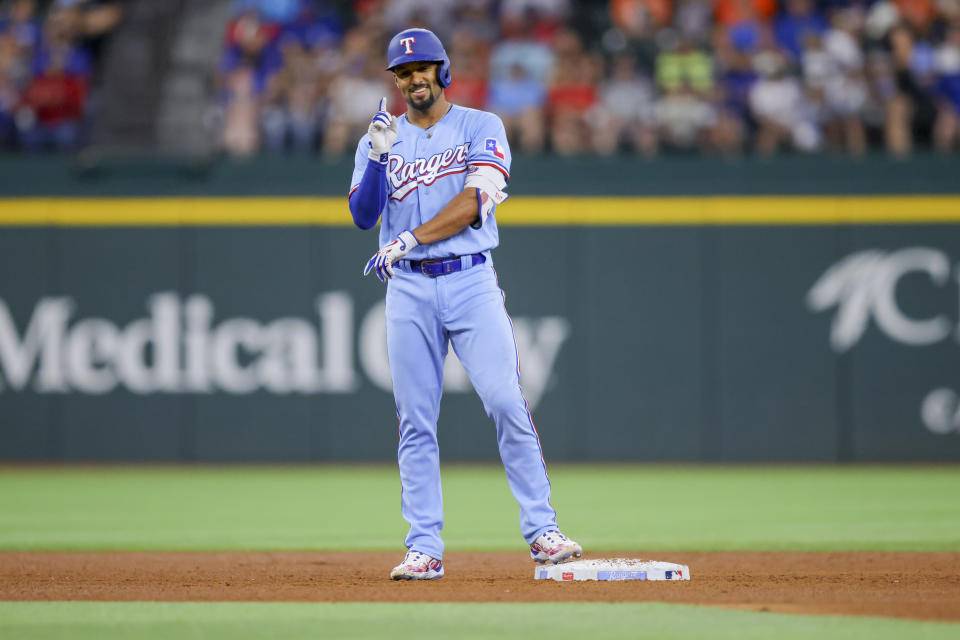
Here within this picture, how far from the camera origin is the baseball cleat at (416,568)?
5.66 meters

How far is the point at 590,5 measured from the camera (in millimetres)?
15023

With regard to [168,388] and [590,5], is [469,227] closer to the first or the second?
[168,388]

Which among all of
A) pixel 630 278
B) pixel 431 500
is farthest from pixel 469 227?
pixel 630 278

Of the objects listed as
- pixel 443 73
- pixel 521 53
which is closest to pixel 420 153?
pixel 443 73

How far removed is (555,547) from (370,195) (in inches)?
65.0

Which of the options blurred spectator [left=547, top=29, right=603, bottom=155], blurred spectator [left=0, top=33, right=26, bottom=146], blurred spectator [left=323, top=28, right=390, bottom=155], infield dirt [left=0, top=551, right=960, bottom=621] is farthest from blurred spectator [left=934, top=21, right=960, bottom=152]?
blurred spectator [left=0, top=33, right=26, bottom=146]

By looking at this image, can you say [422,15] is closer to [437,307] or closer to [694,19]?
[694,19]

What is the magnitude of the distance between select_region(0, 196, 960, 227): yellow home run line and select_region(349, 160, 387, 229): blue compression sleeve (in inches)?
295

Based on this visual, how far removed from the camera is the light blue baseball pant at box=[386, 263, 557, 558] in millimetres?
5695

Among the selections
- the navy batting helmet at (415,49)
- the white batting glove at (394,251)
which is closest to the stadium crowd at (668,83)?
the navy batting helmet at (415,49)

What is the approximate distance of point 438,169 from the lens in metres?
5.76

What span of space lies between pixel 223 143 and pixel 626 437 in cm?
498

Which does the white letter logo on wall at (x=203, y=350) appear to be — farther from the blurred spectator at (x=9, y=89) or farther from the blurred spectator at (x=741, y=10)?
the blurred spectator at (x=741, y=10)

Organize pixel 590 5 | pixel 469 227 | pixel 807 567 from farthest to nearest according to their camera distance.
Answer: pixel 590 5 → pixel 807 567 → pixel 469 227
